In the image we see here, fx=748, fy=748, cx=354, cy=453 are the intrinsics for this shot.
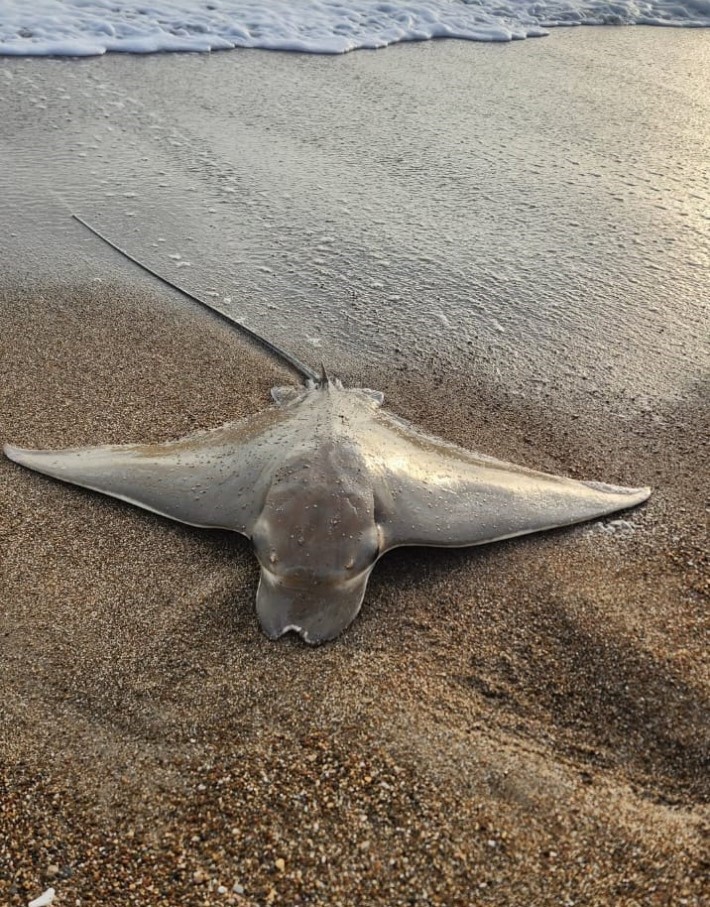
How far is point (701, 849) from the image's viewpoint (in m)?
2.17

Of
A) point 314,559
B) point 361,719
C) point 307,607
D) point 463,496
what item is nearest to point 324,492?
point 314,559

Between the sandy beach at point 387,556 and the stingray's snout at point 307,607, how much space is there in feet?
0.27

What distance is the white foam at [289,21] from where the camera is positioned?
27.9ft

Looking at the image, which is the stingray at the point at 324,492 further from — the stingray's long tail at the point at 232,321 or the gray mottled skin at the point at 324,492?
the stingray's long tail at the point at 232,321

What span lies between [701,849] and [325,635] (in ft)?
4.37

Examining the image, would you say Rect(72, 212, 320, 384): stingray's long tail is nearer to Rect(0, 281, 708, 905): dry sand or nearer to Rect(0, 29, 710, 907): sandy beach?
Rect(0, 29, 710, 907): sandy beach

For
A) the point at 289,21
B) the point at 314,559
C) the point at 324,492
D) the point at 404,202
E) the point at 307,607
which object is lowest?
the point at 307,607

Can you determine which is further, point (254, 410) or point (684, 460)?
point (254, 410)

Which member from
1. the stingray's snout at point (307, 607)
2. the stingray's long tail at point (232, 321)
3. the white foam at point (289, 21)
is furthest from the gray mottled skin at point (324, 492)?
the white foam at point (289, 21)

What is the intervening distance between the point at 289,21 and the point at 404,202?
5090mm

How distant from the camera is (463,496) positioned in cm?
313

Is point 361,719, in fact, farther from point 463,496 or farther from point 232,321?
point 232,321

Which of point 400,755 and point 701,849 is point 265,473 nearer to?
point 400,755

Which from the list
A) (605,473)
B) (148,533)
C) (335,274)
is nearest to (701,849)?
(605,473)
